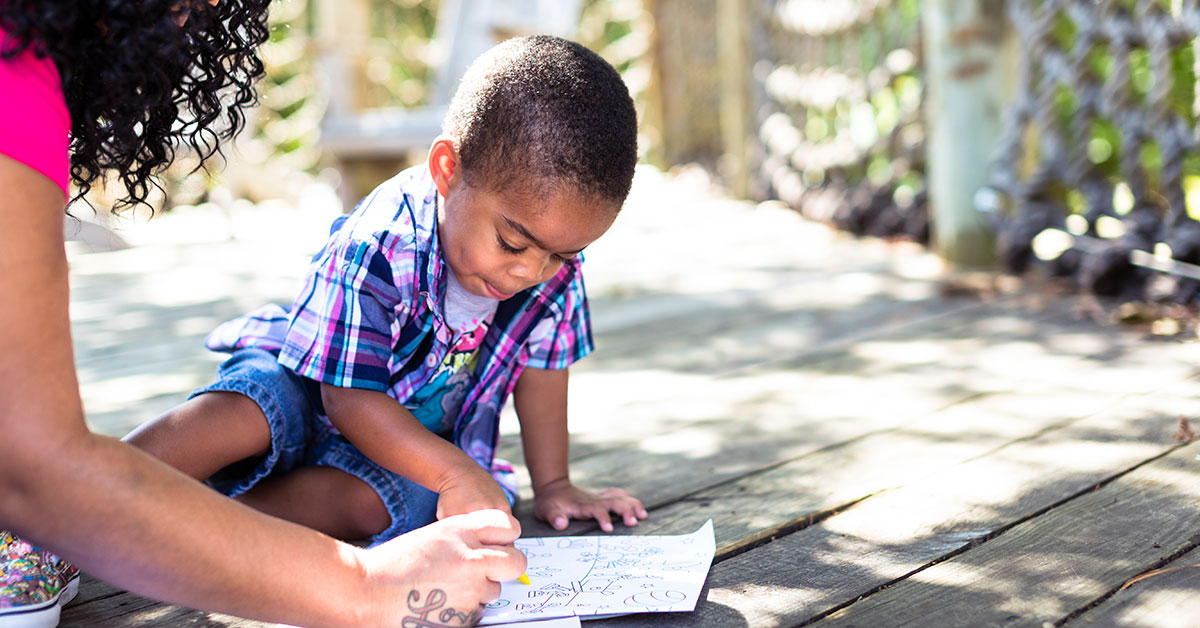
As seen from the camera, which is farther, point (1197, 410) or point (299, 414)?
point (1197, 410)

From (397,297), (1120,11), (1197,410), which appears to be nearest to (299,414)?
(397,297)

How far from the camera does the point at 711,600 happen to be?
126 cm

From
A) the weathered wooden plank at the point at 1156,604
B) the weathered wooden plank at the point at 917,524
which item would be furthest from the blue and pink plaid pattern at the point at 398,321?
the weathered wooden plank at the point at 1156,604

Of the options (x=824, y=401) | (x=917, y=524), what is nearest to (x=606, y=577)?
(x=917, y=524)

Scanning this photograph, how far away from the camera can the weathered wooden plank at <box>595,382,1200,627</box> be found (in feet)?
4.08

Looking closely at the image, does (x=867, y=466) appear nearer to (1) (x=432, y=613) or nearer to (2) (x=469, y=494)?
(2) (x=469, y=494)

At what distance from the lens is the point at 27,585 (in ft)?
3.83

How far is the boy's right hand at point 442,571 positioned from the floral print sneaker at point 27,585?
0.37m

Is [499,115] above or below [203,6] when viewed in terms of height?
below

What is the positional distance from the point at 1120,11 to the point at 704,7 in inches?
202

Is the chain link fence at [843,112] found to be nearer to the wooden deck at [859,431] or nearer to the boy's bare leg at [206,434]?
the wooden deck at [859,431]

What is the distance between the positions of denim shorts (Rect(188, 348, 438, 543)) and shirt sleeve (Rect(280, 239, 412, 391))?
0.06 metres

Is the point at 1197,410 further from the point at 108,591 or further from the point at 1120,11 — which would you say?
the point at 108,591

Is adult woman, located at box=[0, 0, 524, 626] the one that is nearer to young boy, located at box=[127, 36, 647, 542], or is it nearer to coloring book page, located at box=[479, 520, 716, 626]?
coloring book page, located at box=[479, 520, 716, 626]
